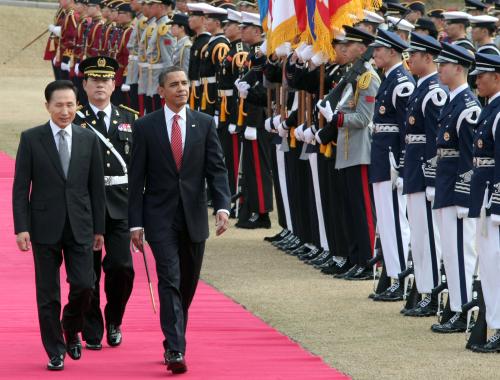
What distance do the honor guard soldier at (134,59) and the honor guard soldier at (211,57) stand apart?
4.32m

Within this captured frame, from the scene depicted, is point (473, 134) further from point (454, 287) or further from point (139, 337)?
point (139, 337)

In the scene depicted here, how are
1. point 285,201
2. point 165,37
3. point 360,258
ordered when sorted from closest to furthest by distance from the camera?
point 360,258 → point 285,201 → point 165,37

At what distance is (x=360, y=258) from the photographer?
37.1ft

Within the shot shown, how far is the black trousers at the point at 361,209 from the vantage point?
1116cm

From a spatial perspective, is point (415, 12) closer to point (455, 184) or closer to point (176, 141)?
point (455, 184)

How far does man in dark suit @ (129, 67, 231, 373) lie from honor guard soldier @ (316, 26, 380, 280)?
294cm

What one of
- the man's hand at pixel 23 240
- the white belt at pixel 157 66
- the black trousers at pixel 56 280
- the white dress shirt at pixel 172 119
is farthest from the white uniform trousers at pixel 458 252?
the white belt at pixel 157 66

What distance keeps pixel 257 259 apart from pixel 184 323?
4.54 m

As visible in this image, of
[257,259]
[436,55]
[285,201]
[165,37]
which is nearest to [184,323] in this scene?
[436,55]

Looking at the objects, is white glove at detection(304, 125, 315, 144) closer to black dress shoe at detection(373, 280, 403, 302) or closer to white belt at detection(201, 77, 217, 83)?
black dress shoe at detection(373, 280, 403, 302)

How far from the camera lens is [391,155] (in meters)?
10.3

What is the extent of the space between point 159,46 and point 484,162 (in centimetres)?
1127

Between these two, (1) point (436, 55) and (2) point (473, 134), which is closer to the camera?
(2) point (473, 134)

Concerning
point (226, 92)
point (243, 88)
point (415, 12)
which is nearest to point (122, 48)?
point (226, 92)
